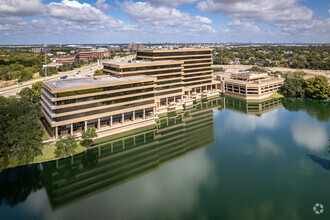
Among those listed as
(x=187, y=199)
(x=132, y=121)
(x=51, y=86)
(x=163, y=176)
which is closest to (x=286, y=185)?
(x=187, y=199)

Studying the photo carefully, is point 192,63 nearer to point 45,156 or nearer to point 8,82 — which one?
point 45,156

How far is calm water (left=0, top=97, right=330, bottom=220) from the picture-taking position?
44.5m

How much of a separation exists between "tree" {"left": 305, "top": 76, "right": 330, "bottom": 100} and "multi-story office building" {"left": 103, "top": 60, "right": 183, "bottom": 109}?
76.4 m

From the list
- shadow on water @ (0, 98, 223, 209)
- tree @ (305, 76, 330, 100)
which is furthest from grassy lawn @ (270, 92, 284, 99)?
shadow on water @ (0, 98, 223, 209)

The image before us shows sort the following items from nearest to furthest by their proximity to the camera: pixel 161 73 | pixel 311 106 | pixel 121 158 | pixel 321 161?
pixel 321 161
pixel 121 158
pixel 161 73
pixel 311 106

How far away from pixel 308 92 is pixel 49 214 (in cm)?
14241

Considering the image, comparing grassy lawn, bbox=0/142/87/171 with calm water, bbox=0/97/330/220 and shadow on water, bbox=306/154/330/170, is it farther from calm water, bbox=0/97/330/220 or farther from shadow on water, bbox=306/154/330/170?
shadow on water, bbox=306/154/330/170

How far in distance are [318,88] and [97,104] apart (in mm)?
121112

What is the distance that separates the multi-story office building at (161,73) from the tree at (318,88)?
76365 millimetres

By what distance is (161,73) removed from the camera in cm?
11269

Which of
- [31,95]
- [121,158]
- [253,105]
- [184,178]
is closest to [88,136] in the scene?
[121,158]

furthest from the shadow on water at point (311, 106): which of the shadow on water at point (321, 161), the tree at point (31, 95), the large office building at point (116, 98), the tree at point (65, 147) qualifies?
the tree at point (31, 95)

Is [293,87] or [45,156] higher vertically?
[293,87]

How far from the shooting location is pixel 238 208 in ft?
147
